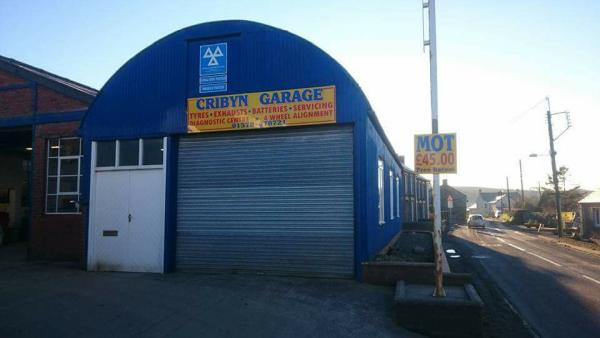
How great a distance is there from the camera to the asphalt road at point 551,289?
319 inches

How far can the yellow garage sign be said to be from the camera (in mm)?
10203

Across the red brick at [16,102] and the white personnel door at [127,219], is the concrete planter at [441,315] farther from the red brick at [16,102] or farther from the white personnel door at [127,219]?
the red brick at [16,102]

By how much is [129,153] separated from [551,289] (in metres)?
12.1

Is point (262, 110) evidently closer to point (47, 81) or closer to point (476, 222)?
point (47, 81)

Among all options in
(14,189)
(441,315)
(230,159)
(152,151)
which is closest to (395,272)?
(441,315)

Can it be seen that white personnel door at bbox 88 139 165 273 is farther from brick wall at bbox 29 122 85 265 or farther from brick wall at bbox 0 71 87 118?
brick wall at bbox 0 71 87 118

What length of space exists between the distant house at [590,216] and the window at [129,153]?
3335 centimetres

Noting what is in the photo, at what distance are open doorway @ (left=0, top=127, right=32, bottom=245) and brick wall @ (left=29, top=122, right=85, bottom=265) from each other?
5065 mm

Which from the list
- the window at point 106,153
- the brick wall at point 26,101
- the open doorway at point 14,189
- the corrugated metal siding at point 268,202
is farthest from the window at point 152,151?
the open doorway at point 14,189

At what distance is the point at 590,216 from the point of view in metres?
33.4

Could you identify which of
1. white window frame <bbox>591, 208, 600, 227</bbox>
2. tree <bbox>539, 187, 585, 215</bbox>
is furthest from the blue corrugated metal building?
tree <bbox>539, 187, 585, 215</bbox>

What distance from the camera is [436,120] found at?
7.94 metres

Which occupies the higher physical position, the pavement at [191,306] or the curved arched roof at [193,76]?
the curved arched roof at [193,76]

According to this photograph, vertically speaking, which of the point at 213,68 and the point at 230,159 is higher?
the point at 213,68
